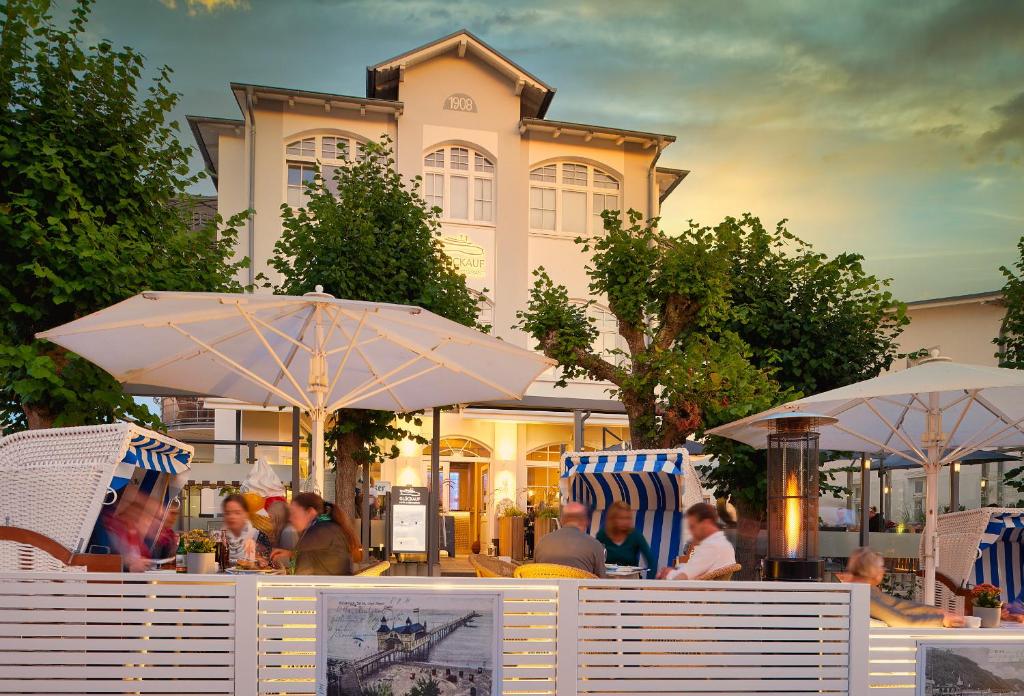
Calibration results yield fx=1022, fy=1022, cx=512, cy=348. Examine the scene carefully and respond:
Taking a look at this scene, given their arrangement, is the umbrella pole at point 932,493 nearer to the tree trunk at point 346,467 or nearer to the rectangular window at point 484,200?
the tree trunk at point 346,467

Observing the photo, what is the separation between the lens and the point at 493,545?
24453mm

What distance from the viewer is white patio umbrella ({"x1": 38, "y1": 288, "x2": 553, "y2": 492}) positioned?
7492mm

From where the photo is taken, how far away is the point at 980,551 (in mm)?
9750

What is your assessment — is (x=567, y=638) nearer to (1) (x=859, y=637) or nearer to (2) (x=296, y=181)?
(1) (x=859, y=637)

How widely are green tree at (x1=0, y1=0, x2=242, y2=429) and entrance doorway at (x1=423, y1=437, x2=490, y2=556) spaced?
43.0 feet

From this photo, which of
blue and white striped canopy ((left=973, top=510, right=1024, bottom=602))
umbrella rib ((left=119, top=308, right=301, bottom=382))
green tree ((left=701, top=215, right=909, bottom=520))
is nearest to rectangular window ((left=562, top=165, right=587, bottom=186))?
green tree ((left=701, top=215, right=909, bottom=520))

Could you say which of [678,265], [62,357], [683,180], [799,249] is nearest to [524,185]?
[683,180]

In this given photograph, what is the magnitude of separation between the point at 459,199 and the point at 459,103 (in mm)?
2410

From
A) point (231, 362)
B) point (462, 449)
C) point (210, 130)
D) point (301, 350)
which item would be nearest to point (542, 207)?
point (462, 449)

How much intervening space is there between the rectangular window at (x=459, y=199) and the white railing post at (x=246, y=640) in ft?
64.7

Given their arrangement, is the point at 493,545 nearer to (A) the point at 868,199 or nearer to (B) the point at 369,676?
(A) the point at 868,199

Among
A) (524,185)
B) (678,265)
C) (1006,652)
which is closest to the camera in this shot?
(1006,652)

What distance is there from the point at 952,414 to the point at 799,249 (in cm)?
773

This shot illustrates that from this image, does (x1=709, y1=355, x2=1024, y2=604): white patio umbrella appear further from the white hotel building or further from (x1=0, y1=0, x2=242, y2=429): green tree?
the white hotel building
